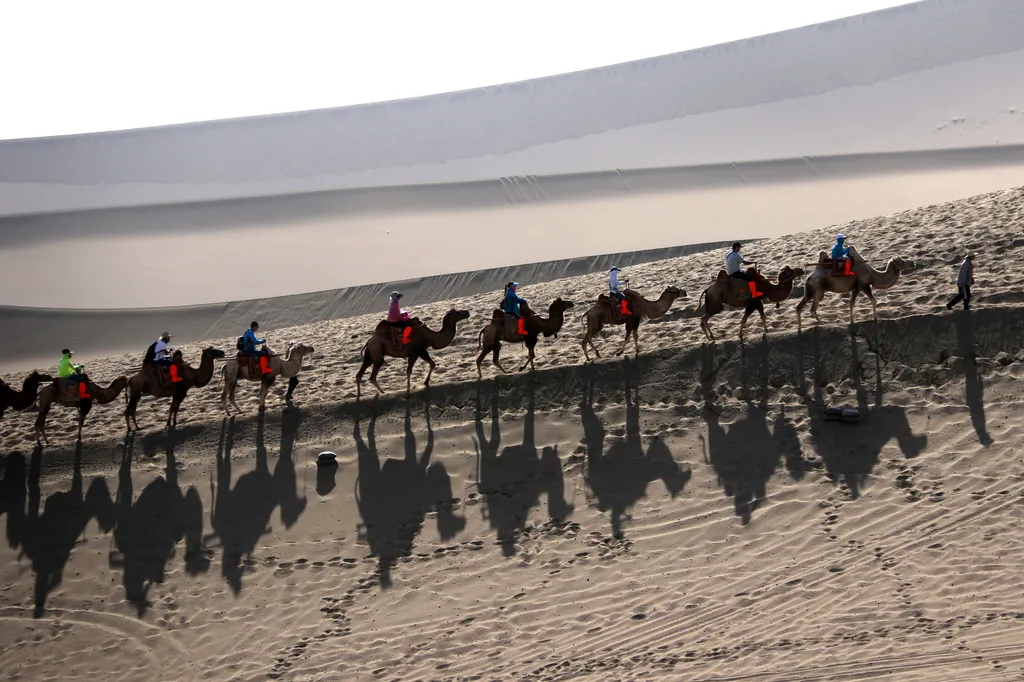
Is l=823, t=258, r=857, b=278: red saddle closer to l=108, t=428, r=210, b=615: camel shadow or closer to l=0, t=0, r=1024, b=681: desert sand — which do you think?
l=0, t=0, r=1024, b=681: desert sand

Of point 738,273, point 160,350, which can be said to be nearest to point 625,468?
point 738,273

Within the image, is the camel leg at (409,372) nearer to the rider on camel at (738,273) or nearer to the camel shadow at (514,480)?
the camel shadow at (514,480)

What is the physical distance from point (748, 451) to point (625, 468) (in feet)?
5.33

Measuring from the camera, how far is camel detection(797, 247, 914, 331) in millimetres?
15904

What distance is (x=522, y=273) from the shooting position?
1187 inches

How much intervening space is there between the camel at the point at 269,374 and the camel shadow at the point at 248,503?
0.83 m

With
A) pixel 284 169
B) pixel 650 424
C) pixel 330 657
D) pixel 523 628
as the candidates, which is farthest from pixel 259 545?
pixel 284 169

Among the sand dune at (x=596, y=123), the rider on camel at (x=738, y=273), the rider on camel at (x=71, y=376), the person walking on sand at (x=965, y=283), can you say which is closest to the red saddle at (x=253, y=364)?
the rider on camel at (x=71, y=376)

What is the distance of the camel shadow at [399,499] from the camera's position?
43.9 ft

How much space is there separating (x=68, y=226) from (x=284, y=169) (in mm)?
16515

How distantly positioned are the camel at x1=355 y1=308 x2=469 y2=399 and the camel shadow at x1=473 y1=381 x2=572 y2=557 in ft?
5.20

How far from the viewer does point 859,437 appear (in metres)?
13.7

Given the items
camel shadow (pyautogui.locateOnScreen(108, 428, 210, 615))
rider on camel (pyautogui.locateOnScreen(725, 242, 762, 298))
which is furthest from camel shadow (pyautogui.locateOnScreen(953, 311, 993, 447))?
camel shadow (pyautogui.locateOnScreen(108, 428, 210, 615))

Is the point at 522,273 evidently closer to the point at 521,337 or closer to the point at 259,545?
the point at 521,337
